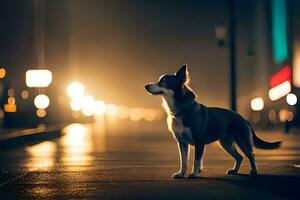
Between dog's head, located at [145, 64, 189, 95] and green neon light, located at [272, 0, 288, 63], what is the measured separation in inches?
3124

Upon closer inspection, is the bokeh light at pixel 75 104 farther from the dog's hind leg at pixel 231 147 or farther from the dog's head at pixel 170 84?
the dog's head at pixel 170 84

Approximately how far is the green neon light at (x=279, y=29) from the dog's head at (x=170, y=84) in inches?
3124

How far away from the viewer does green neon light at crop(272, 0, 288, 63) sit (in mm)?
95438

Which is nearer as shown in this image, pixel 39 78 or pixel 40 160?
pixel 40 160

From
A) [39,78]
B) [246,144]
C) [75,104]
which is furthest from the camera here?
[75,104]

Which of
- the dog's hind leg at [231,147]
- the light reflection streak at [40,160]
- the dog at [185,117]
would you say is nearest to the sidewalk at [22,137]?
the light reflection streak at [40,160]

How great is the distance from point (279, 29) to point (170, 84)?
9121 centimetres

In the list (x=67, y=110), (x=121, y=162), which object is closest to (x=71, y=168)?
(x=121, y=162)

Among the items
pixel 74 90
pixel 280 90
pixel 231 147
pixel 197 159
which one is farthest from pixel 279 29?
pixel 197 159

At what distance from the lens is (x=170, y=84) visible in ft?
46.1

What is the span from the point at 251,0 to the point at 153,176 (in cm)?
12515

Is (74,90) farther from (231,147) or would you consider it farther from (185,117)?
(185,117)

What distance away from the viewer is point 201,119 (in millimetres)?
14258

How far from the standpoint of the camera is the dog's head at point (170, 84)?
14.0m
